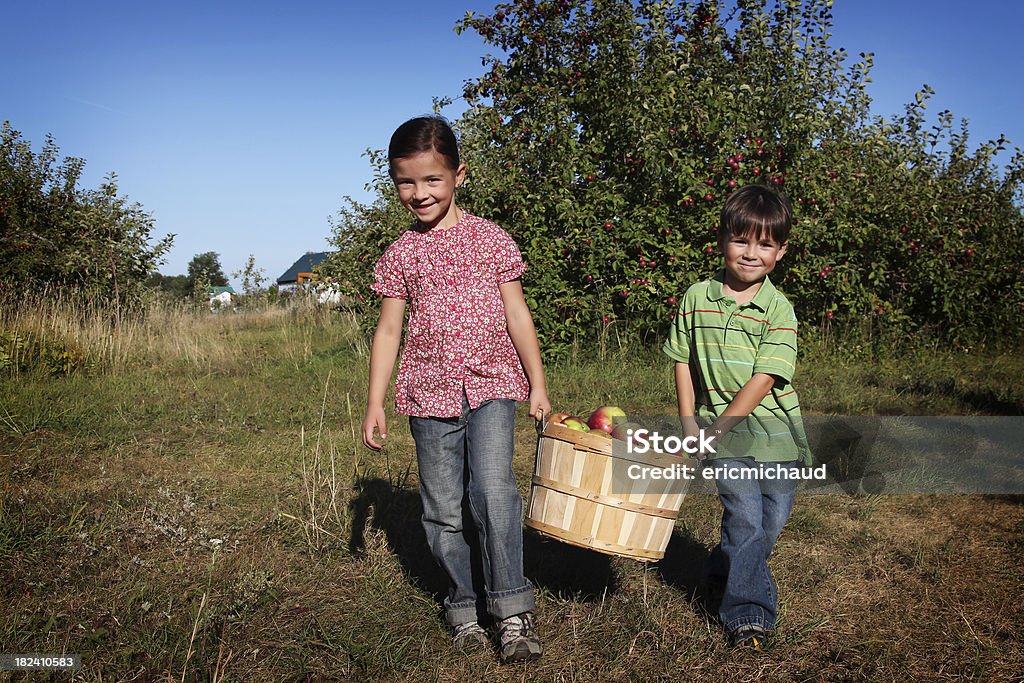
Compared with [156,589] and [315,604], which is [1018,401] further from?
[156,589]

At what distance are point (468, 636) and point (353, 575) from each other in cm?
79

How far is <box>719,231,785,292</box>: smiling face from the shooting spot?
263 cm

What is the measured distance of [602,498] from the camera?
2.54 m

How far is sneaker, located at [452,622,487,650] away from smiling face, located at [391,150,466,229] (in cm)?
138

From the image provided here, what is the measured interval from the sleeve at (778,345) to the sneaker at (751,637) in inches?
32.5

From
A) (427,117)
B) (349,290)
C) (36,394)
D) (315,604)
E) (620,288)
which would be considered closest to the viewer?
(427,117)

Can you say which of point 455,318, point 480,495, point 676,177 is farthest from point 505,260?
point 676,177

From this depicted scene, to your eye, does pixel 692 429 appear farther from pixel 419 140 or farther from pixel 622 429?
pixel 419 140

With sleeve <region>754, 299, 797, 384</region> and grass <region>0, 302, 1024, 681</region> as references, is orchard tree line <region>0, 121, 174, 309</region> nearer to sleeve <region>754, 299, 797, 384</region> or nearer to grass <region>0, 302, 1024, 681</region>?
grass <region>0, 302, 1024, 681</region>

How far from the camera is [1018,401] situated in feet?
21.4

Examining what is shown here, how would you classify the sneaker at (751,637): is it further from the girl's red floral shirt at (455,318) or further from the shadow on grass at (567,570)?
the girl's red floral shirt at (455,318)

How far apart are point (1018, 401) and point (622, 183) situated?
3.92 metres

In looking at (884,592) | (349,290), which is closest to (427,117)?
(884,592)

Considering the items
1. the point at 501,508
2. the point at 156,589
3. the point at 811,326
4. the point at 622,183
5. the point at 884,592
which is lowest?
the point at 156,589
